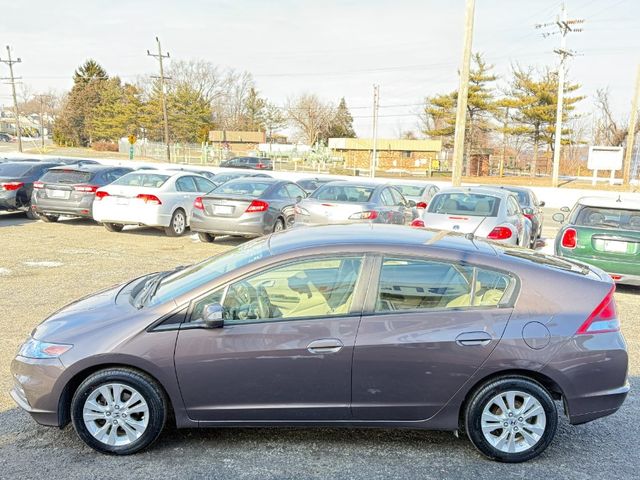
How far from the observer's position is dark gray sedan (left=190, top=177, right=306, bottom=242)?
11.6m

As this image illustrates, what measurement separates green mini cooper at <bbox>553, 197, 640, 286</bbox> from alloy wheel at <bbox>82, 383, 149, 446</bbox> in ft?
23.4

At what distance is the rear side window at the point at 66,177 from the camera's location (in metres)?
13.8

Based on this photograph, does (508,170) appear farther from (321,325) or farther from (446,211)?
(321,325)

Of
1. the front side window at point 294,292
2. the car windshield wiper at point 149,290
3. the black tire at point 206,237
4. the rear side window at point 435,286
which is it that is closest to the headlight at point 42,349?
the car windshield wiper at point 149,290

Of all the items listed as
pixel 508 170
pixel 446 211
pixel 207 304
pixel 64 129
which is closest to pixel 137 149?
pixel 64 129

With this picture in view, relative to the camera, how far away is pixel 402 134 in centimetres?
9019

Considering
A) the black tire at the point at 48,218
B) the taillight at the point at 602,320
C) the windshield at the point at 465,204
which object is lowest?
the black tire at the point at 48,218

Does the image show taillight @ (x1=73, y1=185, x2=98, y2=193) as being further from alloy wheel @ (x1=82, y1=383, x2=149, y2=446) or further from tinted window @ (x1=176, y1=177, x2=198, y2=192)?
alloy wheel @ (x1=82, y1=383, x2=149, y2=446)

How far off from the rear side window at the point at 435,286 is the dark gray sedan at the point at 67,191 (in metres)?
11.4

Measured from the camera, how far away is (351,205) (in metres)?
10.9

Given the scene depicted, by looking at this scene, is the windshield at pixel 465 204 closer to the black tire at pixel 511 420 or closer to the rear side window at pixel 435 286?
the rear side window at pixel 435 286

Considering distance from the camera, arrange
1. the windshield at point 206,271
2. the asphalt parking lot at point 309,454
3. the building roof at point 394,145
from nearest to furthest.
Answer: the asphalt parking lot at point 309,454
the windshield at point 206,271
the building roof at point 394,145

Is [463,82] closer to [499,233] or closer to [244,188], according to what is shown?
[244,188]

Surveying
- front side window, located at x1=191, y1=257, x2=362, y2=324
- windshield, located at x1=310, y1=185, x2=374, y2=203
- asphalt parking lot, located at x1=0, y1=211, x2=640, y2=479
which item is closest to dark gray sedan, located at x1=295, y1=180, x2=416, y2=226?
windshield, located at x1=310, y1=185, x2=374, y2=203
